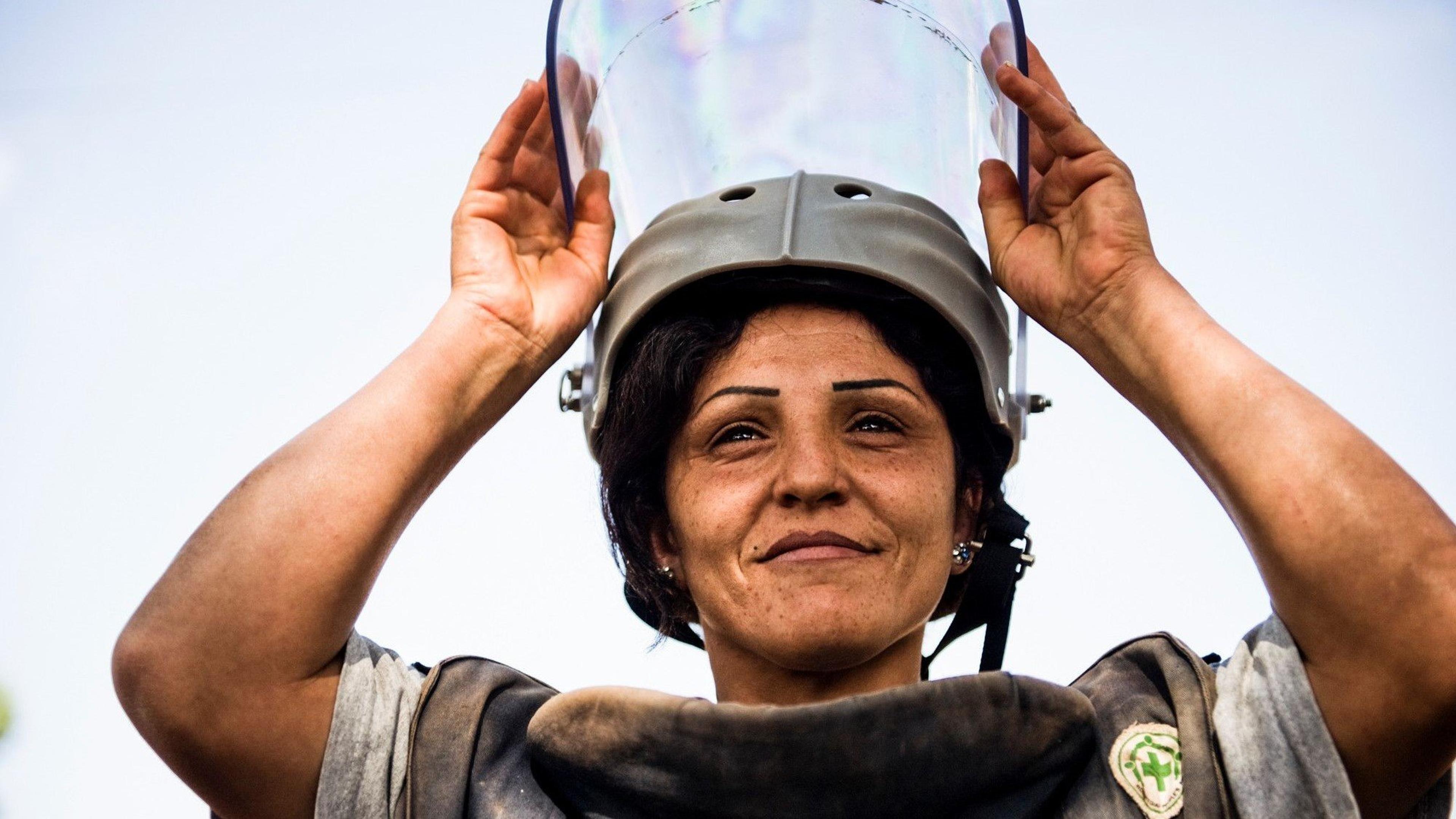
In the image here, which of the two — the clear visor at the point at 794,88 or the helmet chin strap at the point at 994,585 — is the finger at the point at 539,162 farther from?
the helmet chin strap at the point at 994,585

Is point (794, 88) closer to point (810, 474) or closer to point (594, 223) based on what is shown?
point (594, 223)

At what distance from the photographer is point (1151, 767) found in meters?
2.54

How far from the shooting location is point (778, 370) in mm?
3021

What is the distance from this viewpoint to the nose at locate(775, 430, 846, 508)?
283 cm

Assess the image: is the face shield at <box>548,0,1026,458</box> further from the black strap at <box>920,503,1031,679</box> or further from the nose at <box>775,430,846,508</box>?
the nose at <box>775,430,846,508</box>

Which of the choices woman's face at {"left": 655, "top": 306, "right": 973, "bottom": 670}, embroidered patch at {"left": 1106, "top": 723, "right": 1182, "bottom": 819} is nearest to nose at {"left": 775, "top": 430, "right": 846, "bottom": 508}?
woman's face at {"left": 655, "top": 306, "right": 973, "bottom": 670}

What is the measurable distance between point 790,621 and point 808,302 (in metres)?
0.66

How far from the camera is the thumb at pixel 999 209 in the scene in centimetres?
330

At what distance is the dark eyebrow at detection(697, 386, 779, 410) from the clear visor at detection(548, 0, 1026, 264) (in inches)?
22.7

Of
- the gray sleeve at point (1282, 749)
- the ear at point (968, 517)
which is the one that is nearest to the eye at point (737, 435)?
the ear at point (968, 517)

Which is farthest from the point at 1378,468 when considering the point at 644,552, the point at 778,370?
the point at 644,552

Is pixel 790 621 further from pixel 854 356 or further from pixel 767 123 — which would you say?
pixel 767 123

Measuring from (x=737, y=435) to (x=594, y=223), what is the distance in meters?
0.67

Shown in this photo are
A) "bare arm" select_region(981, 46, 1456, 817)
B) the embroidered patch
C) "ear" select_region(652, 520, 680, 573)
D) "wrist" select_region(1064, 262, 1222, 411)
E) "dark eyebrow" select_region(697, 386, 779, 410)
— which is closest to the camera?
"bare arm" select_region(981, 46, 1456, 817)
